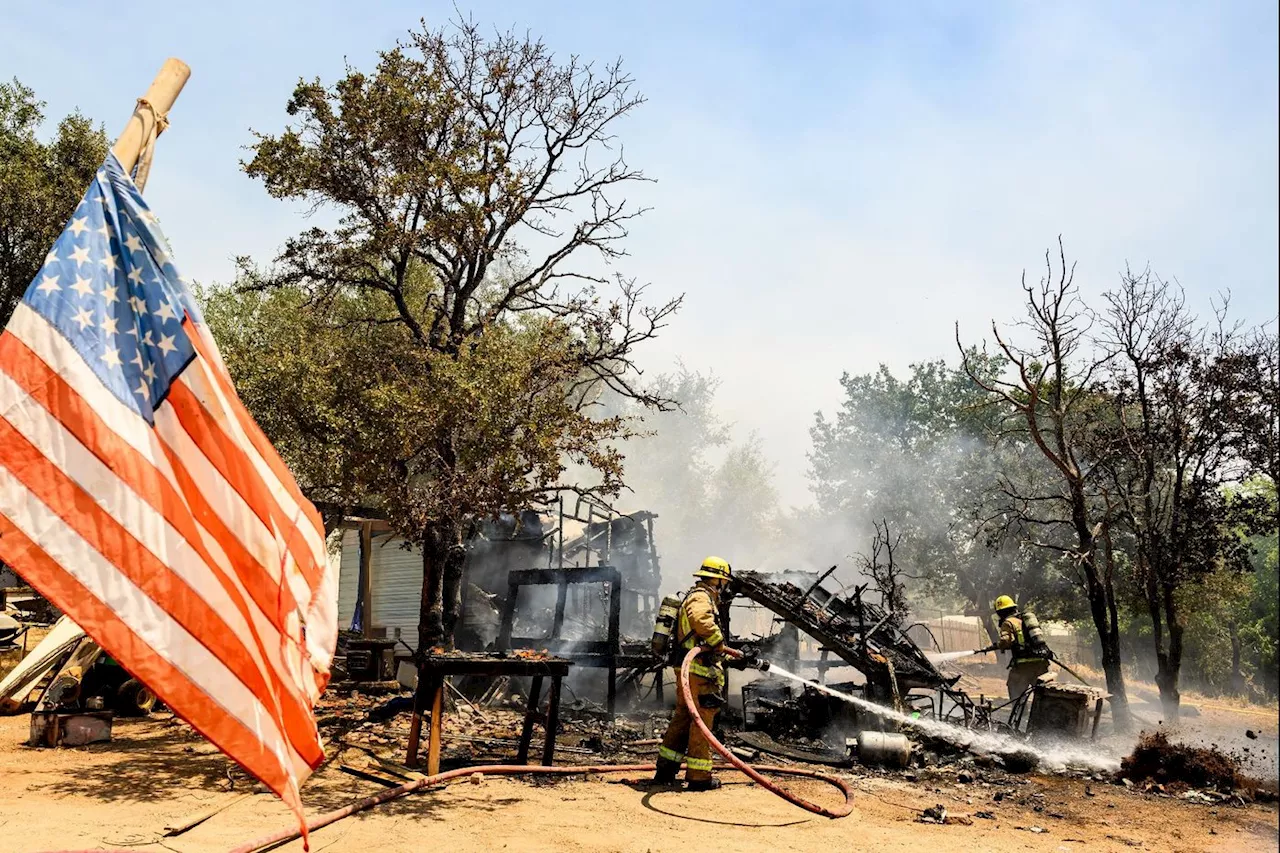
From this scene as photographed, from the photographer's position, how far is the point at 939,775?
37.5ft

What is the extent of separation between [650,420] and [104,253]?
76.4 meters

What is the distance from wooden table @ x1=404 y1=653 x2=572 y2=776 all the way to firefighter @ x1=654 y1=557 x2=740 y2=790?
51.1 inches

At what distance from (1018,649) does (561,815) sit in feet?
28.2

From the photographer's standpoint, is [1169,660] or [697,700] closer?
[697,700]

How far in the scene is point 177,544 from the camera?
416 centimetres

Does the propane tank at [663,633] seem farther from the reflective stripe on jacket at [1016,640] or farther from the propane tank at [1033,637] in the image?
the propane tank at [1033,637]

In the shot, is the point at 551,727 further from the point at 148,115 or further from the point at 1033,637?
the point at 1033,637

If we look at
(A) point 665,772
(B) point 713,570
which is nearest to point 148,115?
(B) point 713,570

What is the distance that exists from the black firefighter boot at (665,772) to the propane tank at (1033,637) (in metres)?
6.62

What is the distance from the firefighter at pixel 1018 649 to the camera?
45.1 ft

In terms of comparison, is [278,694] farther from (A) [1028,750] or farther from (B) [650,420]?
(B) [650,420]

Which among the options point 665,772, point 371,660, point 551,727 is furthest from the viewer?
point 371,660

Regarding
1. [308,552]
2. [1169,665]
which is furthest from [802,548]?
[308,552]

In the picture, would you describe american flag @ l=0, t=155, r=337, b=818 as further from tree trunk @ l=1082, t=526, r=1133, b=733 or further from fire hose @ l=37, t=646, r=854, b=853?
tree trunk @ l=1082, t=526, r=1133, b=733
